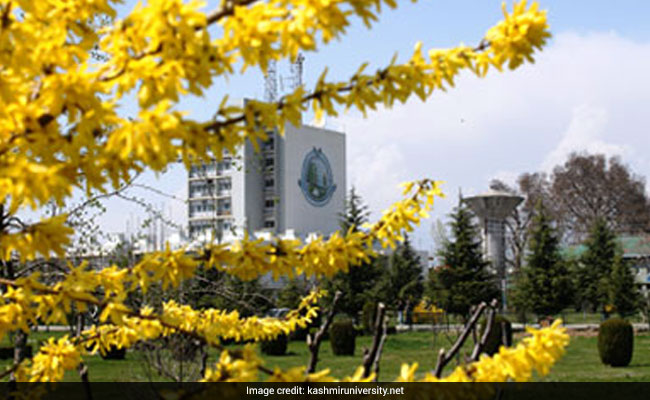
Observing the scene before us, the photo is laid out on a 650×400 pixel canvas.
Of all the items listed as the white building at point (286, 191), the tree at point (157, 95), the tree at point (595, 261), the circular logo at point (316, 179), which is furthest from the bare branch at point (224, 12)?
the circular logo at point (316, 179)

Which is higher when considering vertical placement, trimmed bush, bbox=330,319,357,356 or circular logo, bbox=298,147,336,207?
circular logo, bbox=298,147,336,207

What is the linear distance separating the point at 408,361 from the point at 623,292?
53.2ft

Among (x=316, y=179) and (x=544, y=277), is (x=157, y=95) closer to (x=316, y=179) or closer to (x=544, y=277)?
(x=544, y=277)

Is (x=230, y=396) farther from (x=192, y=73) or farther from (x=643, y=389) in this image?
(x=643, y=389)

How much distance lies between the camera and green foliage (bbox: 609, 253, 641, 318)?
29859 millimetres

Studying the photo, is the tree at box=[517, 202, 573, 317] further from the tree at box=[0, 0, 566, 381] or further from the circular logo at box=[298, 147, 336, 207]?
the circular logo at box=[298, 147, 336, 207]

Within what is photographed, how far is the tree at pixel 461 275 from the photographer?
30.4 metres

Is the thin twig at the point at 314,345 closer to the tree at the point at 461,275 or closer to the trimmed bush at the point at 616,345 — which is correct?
the trimmed bush at the point at 616,345

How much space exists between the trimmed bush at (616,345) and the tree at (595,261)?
18.8 meters

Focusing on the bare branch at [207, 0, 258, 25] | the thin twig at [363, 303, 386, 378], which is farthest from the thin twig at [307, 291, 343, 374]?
the bare branch at [207, 0, 258, 25]

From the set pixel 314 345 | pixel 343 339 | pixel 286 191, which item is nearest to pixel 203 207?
pixel 286 191

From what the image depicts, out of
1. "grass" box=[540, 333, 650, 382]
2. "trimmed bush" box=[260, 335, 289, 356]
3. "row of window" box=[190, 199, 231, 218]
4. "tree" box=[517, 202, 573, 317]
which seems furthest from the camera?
"row of window" box=[190, 199, 231, 218]

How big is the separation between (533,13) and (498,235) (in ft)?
121

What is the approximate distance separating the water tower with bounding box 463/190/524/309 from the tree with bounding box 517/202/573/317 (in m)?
3.57
